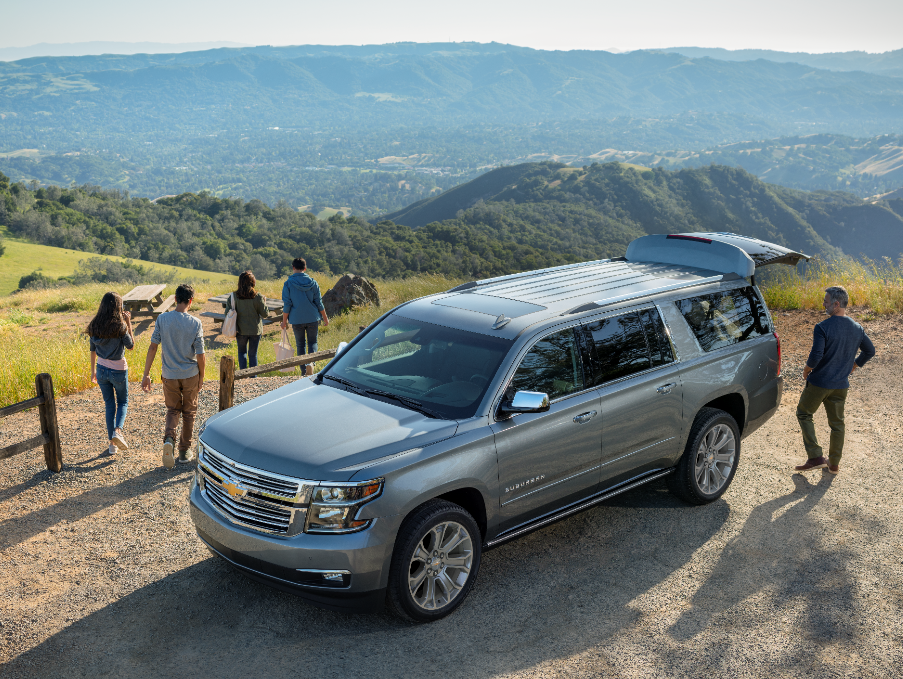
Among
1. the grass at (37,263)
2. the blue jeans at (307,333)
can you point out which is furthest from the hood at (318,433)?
the grass at (37,263)

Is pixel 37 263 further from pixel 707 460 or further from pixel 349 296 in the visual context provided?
pixel 707 460

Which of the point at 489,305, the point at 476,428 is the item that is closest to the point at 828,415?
the point at 489,305

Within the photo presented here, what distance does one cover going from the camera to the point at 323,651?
166 inches

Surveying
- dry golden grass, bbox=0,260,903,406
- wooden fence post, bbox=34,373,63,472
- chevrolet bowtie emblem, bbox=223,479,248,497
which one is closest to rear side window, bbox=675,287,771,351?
chevrolet bowtie emblem, bbox=223,479,248,497

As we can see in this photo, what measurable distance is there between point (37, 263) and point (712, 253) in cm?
4412

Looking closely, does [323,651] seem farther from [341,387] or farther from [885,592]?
[885,592]

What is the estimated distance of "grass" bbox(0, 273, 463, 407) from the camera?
9539 mm

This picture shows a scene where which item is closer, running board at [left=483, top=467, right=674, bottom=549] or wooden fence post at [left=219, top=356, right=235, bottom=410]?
running board at [left=483, top=467, right=674, bottom=549]

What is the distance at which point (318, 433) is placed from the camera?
4.36m

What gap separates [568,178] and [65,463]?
13236cm

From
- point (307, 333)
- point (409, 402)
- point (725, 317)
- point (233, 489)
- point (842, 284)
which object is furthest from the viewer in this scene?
point (842, 284)

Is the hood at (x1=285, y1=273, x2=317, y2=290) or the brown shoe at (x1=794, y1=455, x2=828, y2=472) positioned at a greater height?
the hood at (x1=285, y1=273, x2=317, y2=290)

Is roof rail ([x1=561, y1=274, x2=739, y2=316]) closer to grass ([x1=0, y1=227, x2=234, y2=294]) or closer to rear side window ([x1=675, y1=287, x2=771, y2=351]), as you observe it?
rear side window ([x1=675, y1=287, x2=771, y2=351])

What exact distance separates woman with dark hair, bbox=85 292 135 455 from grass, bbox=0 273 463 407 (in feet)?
9.05
